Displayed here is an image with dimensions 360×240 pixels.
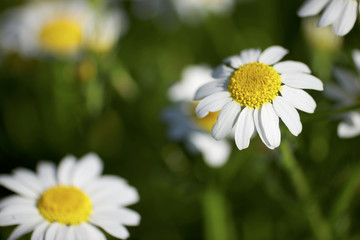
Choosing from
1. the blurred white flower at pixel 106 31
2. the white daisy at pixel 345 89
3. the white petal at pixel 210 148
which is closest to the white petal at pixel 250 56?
the white daisy at pixel 345 89

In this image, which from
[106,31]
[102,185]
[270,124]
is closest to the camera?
[270,124]

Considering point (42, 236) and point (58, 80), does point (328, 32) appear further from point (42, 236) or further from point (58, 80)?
point (42, 236)

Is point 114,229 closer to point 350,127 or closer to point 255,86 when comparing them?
point 255,86

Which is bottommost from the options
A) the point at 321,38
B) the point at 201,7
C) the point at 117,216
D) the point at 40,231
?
the point at 40,231

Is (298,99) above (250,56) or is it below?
below

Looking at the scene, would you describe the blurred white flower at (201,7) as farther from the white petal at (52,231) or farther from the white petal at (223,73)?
the white petal at (52,231)

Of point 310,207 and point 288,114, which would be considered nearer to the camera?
point 288,114

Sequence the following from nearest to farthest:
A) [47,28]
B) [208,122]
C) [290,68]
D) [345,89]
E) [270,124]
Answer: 1. [270,124]
2. [290,68]
3. [345,89]
4. [208,122]
5. [47,28]

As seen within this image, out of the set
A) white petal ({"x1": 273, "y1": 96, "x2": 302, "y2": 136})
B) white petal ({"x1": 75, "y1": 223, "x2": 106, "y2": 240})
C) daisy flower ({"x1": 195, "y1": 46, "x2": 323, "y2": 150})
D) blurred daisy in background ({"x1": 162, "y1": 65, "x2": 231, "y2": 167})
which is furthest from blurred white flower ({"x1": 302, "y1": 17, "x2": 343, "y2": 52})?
white petal ({"x1": 75, "y1": 223, "x2": 106, "y2": 240})

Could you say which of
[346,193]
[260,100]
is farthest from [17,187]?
[346,193]
